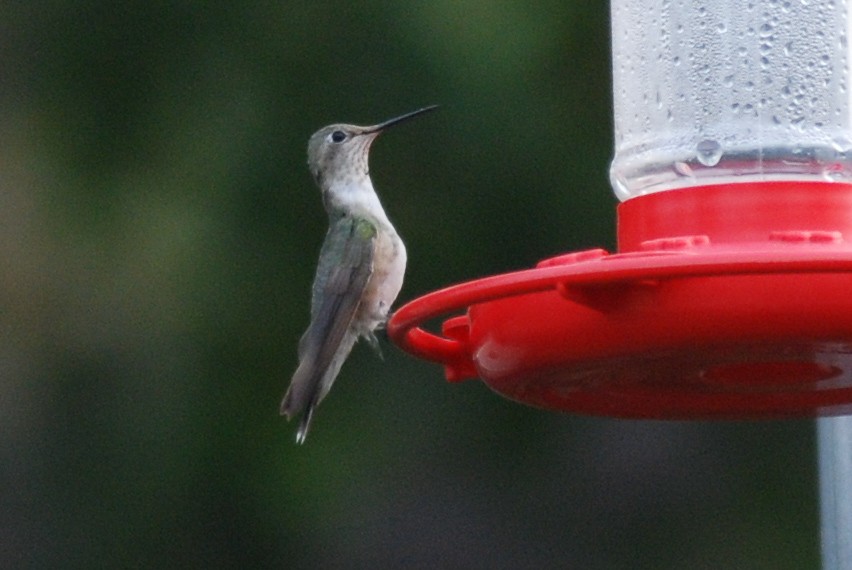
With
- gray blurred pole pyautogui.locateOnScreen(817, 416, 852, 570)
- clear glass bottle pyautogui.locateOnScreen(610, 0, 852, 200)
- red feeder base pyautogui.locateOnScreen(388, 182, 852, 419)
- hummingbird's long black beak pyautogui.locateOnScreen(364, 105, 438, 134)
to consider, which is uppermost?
hummingbird's long black beak pyautogui.locateOnScreen(364, 105, 438, 134)

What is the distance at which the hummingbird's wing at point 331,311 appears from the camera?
A: 4.41 metres

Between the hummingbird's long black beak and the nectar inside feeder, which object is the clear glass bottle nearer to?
the nectar inside feeder

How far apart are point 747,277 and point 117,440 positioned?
13.0ft

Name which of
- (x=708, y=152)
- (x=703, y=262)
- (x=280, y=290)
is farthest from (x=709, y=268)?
(x=280, y=290)

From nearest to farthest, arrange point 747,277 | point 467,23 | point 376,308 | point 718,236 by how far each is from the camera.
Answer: point 747,277 < point 718,236 < point 376,308 < point 467,23

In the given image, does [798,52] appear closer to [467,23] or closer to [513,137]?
[467,23]

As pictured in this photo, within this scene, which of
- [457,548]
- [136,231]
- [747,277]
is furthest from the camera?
[457,548]

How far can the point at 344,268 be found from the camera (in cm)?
476

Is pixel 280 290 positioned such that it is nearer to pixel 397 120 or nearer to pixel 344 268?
pixel 344 268

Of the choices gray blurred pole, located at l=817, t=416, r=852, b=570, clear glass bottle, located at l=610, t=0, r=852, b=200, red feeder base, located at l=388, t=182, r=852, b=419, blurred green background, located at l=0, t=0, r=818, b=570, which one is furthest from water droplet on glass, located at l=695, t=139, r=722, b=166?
blurred green background, located at l=0, t=0, r=818, b=570

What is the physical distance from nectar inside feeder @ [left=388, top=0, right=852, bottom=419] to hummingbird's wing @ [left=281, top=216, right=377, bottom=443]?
4.15 feet

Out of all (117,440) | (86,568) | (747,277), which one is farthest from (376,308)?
(747,277)

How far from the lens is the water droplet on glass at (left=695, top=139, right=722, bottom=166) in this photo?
3.07m

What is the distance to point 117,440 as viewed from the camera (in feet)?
19.3
